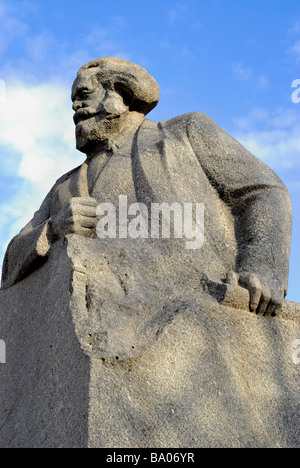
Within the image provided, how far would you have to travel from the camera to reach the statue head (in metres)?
5.65

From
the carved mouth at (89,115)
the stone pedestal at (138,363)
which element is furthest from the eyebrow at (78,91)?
the stone pedestal at (138,363)

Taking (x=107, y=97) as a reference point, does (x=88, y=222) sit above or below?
below

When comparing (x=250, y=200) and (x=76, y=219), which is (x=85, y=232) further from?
(x=250, y=200)

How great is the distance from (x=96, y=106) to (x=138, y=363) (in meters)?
2.20

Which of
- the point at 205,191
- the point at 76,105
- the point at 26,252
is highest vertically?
the point at 76,105

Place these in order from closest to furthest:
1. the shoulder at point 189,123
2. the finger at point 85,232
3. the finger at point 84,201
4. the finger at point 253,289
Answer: the finger at point 253,289 → the finger at point 85,232 → the finger at point 84,201 → the shoulder at point 189,123

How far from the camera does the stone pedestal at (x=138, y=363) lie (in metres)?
3.98

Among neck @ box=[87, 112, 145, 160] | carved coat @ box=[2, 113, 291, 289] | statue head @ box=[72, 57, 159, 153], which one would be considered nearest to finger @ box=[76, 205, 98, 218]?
carved coat @ box=[2, 113, 291, 289]

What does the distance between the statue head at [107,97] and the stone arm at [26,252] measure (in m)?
0.73

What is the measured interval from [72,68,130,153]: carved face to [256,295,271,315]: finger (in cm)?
167
